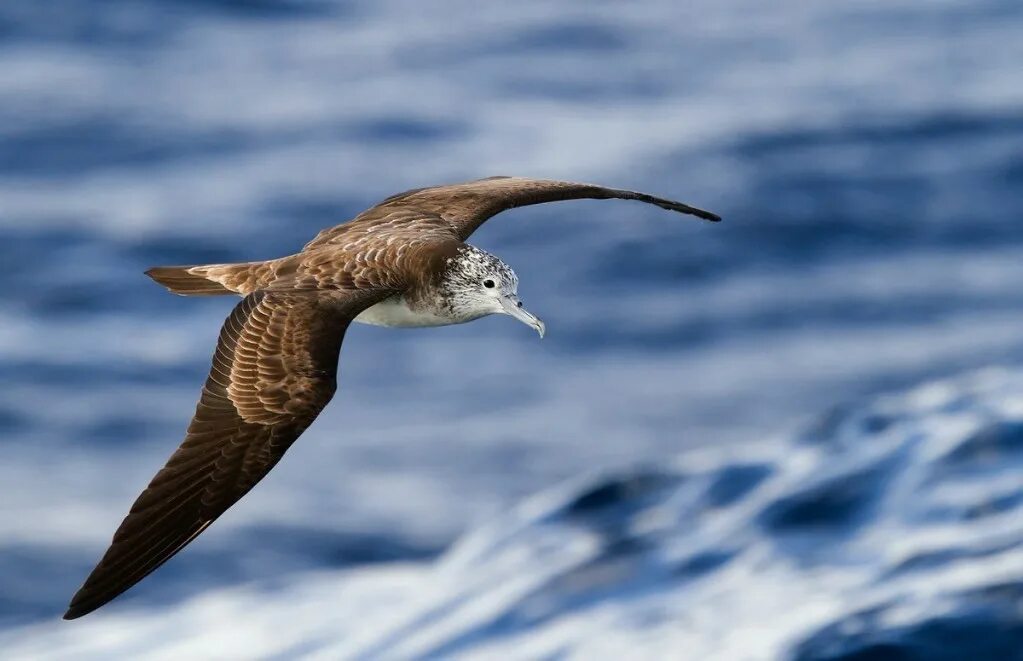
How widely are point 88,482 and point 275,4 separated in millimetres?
10633

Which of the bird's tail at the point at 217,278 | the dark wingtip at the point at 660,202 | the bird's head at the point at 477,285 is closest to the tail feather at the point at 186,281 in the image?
the bird's tail at the point at 217,278

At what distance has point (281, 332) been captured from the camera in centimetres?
966

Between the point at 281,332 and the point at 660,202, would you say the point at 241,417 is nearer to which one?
the point at 281,332

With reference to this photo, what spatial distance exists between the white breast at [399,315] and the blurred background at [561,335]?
462 centimetres

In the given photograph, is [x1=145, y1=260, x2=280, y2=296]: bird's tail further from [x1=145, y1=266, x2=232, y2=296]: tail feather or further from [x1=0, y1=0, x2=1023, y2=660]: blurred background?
[x1=0, y1=0, x2=1023, y2=660]: blurred background

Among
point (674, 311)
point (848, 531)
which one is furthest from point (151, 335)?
point (848, 531)

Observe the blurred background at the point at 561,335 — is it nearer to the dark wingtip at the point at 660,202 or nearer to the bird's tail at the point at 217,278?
the dark wingtip at the point at 660,202

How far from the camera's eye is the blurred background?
16.3 meters

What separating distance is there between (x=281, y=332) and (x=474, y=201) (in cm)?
229

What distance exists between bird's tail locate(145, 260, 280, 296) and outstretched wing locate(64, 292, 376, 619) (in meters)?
0.72

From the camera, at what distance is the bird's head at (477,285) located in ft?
34.5

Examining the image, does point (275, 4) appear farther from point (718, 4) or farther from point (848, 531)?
point (848, 531)

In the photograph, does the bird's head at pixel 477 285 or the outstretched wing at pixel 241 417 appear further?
the bird's head at pixel 477 285

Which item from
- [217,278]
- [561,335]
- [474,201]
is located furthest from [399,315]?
[561,335]
